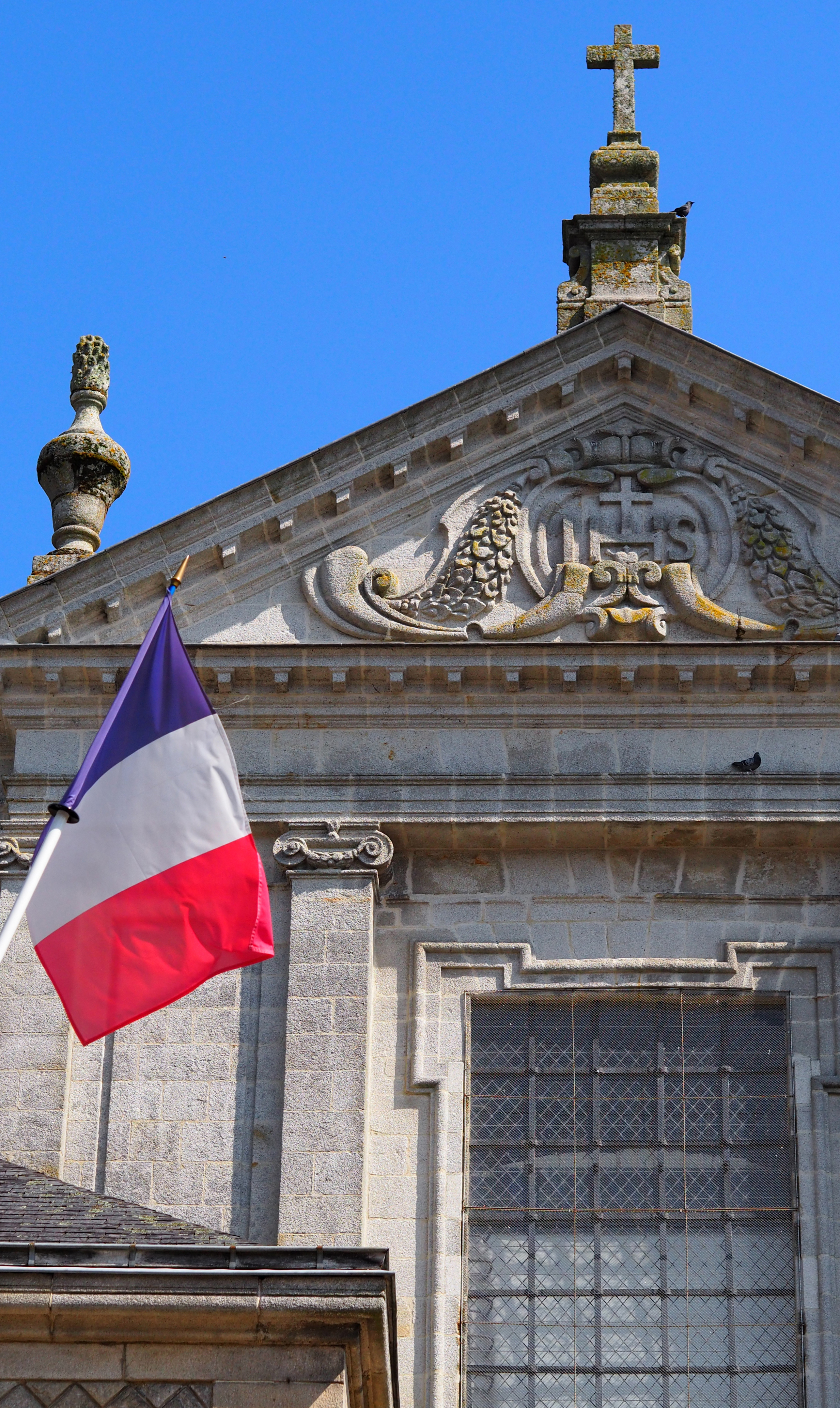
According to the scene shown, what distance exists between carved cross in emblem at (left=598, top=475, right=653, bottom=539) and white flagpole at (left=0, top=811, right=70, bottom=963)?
5.90 meters

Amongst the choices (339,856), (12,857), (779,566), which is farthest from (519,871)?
(12,857)

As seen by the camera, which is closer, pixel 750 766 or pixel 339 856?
pixel 339 856

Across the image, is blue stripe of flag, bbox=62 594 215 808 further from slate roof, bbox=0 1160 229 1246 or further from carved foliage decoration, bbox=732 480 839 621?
carved foliage decoration, bbox=732 480 839 621

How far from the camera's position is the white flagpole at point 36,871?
439 inches

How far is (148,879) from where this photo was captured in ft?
38.0

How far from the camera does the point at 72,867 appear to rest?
38.1 feet

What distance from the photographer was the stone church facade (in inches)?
558

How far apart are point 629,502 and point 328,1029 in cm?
435

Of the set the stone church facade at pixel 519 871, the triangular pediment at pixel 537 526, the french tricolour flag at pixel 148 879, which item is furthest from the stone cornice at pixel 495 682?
the french tricolour flag at pixel 148 879

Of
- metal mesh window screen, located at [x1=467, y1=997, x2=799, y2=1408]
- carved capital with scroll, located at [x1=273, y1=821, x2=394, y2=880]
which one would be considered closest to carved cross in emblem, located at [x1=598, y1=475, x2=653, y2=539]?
carved capital with scroll, located at [x1=273, y1=821, x2=394, y2=880]

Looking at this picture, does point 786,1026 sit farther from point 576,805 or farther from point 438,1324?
point 438,1324

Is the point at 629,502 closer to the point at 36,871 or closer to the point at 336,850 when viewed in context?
the point at 336,850

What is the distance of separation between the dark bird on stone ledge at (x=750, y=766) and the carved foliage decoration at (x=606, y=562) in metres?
0.94

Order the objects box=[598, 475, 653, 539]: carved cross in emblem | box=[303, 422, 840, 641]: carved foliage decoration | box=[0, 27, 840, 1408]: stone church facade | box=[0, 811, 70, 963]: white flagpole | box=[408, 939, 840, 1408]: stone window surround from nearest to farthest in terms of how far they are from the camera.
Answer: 1. box=[0, 811, 70, 963]: white flagpole
2. box=[408, 939, 840, 1408]: stone window surround
3. box=[0, 27, 840, 1408]: stone church facade
4. box=[303, 422, 840, 641]: carved foliage decoration
5. box=[598, 475, 653, 539]: carved cross in emblem
